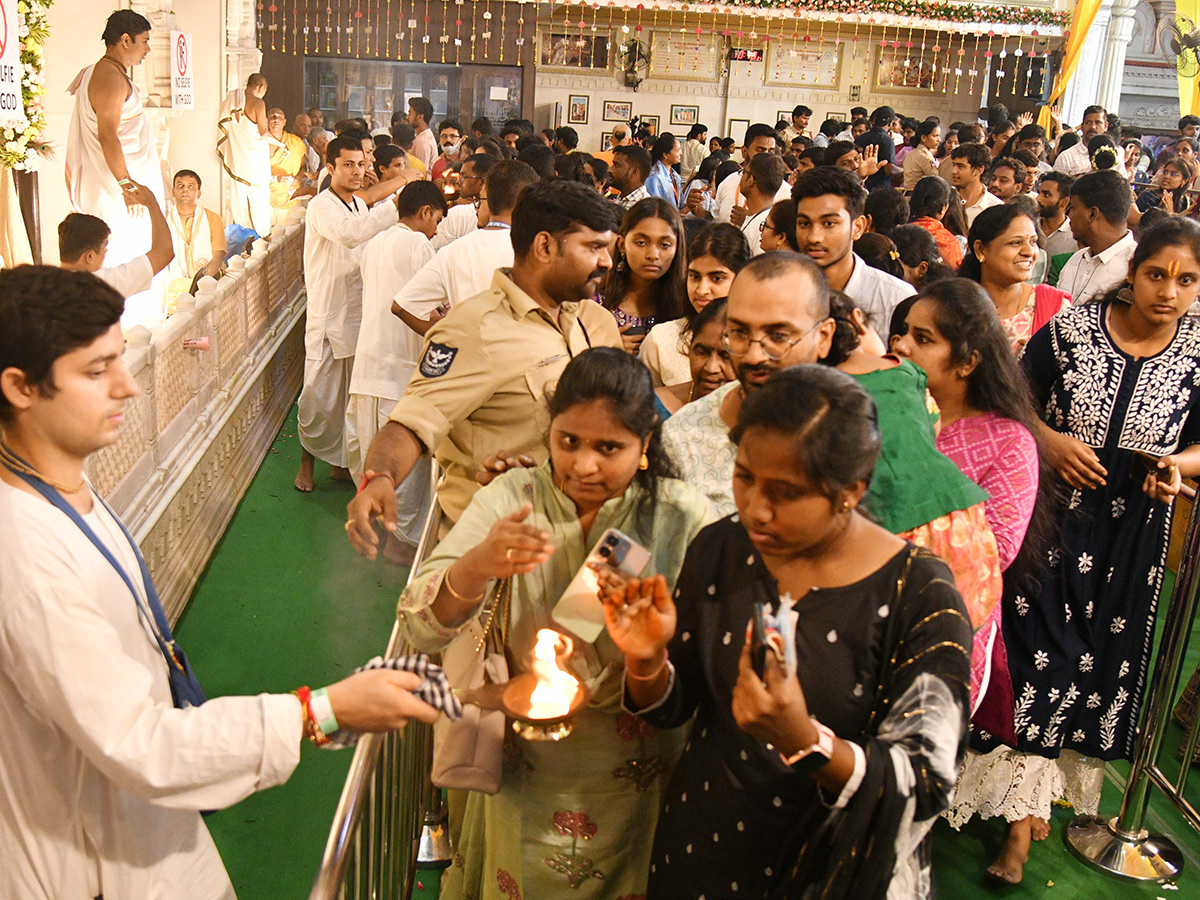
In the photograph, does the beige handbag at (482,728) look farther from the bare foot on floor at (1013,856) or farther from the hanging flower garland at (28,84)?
the hanging flower garland at (28,84)

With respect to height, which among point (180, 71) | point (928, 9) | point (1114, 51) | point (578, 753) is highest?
point (928, 9)

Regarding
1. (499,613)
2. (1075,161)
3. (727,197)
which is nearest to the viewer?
(499,613)

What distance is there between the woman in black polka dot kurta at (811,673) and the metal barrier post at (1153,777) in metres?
1.88

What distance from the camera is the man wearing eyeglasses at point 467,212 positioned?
6047 mm

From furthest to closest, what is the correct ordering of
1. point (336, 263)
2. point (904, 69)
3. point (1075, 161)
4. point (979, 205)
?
point (904, 69), point (1075, 161), point (979, 205), point (336, 263)

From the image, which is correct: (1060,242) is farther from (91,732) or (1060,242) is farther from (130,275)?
(91,732)

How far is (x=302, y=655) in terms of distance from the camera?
176 inches

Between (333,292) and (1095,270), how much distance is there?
13.3ft

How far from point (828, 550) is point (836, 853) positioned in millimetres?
446

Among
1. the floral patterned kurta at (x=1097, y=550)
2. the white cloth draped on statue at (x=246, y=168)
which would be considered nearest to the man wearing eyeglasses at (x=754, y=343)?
the floral patterned kurta at (x=1097, y=550)

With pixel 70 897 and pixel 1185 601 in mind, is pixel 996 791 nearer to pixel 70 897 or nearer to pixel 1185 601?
pixel 1185 601

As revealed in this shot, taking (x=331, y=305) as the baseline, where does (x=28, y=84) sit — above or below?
above

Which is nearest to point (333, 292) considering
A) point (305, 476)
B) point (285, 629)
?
point (305, 476)

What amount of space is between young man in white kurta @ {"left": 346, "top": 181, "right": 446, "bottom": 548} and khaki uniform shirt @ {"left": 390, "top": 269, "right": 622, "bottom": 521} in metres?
2.74
